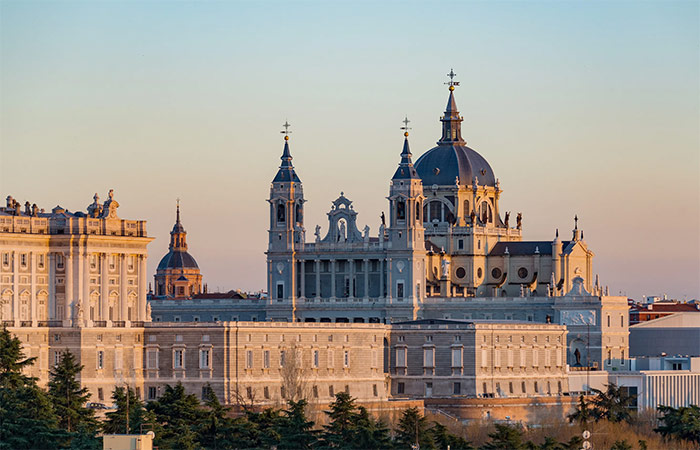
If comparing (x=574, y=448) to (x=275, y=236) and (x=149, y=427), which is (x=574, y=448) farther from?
(x=275, y=236)

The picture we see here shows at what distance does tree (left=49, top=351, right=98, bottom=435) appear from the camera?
12925 cm

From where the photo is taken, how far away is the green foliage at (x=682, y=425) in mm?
144375

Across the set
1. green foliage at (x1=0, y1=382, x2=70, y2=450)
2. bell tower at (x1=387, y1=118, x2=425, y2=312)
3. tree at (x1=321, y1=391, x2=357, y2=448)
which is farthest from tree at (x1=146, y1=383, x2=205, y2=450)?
bell tower at (x1=387, y1=118, x2=425, y2=312)

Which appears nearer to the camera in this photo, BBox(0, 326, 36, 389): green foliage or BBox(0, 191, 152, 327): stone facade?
BBox(0, 326, 36, 389): green foliage

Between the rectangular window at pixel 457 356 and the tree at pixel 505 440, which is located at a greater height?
the rectangular window at pixel 457 356

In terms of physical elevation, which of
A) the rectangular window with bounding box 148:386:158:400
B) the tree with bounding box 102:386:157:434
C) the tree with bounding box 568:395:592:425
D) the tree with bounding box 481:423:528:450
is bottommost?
the tree with bounding box 481:423:528:450

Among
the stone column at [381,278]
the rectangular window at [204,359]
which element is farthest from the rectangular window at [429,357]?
the stone column at [381,278]

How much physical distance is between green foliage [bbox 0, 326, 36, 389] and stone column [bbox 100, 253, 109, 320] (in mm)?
12026

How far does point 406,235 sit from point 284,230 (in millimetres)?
10652

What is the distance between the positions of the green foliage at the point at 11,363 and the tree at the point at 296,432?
47.3 ft

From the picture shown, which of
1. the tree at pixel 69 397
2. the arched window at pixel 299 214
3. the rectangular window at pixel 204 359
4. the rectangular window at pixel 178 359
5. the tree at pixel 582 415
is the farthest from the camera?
the arched window at pixel 299 214

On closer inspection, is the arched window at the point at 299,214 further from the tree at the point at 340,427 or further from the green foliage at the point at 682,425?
the tree at the point at 340,427

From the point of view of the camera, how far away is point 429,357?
554ft

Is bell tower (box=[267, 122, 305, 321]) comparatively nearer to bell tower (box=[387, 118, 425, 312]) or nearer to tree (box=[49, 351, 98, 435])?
bell tower (box=[387, 118, 425, 312])
